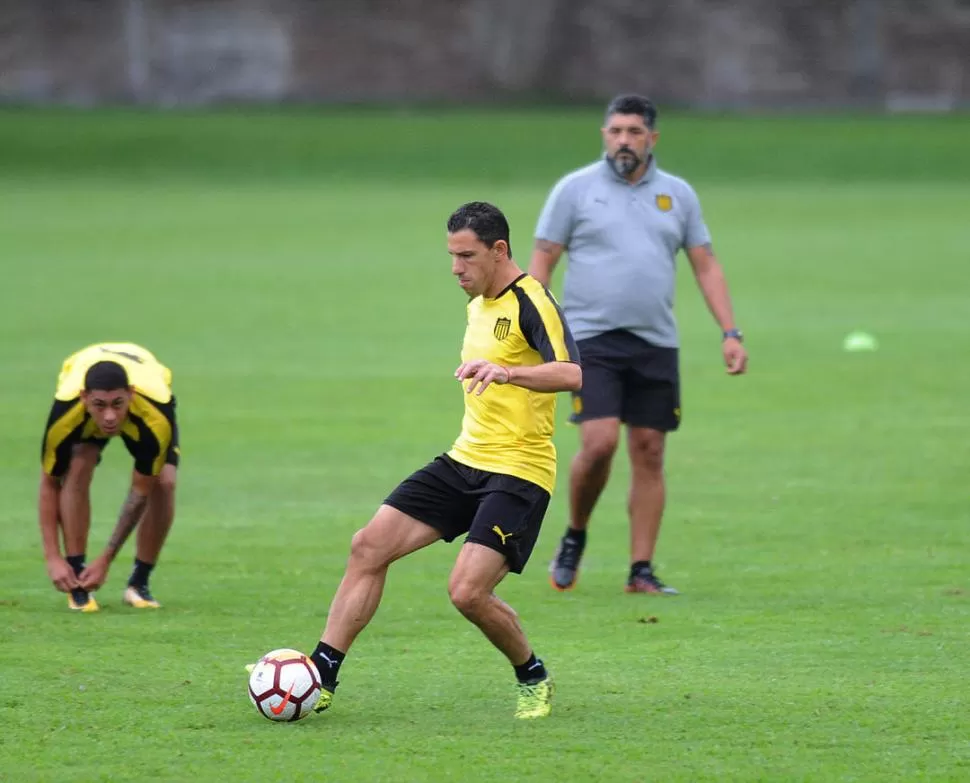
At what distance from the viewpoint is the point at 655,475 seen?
1005 cm

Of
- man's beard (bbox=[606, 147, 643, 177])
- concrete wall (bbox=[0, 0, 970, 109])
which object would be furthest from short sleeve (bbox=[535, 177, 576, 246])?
concrete wall (bbox=[0, 0, 970, 109])

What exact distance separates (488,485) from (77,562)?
3.11 metres

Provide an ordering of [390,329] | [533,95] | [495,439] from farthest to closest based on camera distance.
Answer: [533,95], [390,329], [495,439]

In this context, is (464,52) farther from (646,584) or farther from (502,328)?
(502,328)

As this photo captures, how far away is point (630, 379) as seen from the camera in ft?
33.0

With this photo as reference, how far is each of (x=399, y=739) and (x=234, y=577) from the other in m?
3.49

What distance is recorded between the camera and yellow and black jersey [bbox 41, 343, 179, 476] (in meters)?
8.95

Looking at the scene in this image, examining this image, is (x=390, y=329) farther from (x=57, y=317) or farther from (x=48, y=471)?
(x=48, y=471)

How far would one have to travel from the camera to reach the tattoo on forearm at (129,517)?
916cm

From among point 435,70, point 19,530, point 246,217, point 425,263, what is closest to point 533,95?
point 435,70

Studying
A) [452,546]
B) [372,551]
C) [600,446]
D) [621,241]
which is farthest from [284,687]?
[452,546]

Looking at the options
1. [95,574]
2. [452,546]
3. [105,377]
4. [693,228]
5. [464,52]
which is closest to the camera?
[105,377]

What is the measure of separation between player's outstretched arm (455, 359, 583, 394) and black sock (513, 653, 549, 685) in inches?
44.0

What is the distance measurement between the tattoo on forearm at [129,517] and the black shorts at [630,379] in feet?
7.96
